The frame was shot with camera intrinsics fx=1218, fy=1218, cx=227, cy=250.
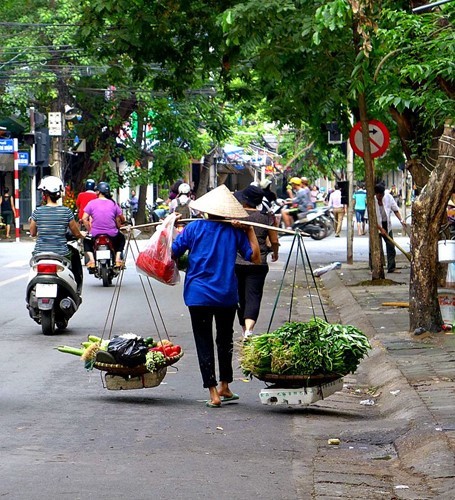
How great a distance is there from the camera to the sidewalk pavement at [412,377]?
24.2 feet

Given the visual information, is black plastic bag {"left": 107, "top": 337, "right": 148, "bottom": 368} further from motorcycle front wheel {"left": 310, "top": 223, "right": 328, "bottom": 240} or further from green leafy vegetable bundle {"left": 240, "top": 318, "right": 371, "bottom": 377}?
motorcycle front wheel {"left": 310, "top": 223, "right": 328, "bottom": 240}

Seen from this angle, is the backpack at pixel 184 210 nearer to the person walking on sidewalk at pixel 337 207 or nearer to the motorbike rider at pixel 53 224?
the motorbike rider at pixel 53 224

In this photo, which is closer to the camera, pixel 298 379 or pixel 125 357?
pixel 298 379

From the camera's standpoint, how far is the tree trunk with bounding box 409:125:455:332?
12.9 m

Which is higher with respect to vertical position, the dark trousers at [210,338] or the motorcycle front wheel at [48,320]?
the dark trousers at [210,338]

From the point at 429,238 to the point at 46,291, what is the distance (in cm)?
428

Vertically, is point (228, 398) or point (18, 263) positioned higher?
point (228, 398)

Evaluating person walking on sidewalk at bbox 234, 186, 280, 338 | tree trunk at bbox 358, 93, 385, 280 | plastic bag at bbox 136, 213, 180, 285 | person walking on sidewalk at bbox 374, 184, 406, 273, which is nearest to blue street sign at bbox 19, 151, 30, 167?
person walking on sidewalk at bbox 374, 184, 406, 273

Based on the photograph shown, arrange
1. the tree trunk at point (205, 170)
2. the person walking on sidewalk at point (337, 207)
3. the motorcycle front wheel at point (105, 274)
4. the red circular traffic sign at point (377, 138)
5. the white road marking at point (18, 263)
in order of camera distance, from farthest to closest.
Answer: the tree trunk at point (205, 170) < the person walking on sidewalk at point (337, 207) < the white road marking at point (18, 263) < the red circular traffic sign at point (377, 138) < the motorcycle front wheel at point (105, 274)

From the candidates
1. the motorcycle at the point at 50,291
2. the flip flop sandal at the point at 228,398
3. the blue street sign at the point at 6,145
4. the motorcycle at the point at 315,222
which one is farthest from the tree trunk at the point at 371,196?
the blue street sign at the point at 6,145

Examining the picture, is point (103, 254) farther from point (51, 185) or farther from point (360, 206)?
point (360, 206)

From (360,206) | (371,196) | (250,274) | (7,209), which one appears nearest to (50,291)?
(250,274)

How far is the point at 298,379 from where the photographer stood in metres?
9.04

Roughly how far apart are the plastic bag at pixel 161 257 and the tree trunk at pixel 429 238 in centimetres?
413
